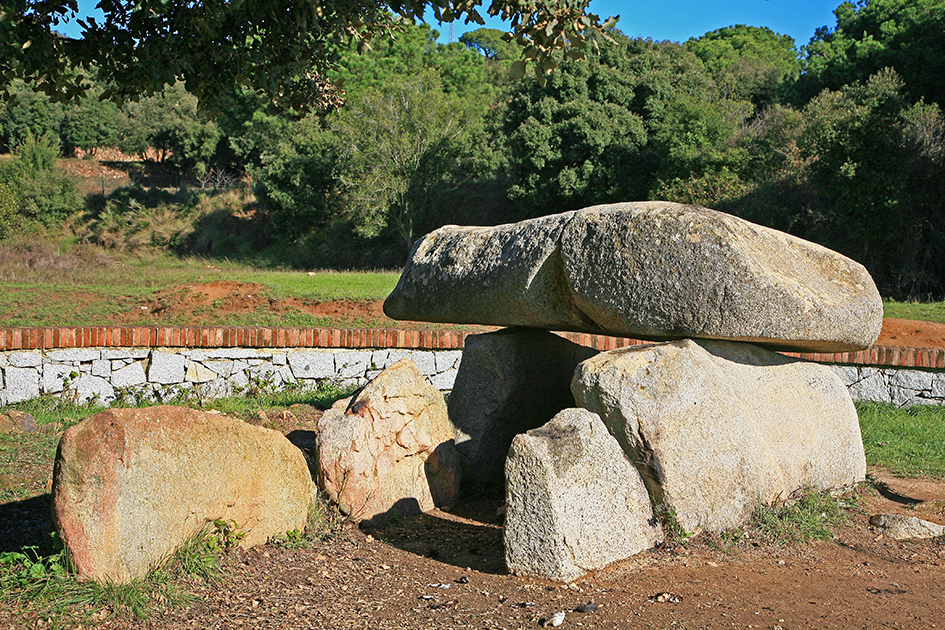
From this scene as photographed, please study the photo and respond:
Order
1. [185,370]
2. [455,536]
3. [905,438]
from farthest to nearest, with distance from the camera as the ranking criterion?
1. [185,370]
2. [905,438]
3. [455,536]

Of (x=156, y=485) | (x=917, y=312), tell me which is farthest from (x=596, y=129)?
(x=156, y=485)

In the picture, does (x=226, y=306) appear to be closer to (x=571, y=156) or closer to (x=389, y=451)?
(x=389, y=451)

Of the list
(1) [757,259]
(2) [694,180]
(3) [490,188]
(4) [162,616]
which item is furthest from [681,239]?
(3) [490,188]

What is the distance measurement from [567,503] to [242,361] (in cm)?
577

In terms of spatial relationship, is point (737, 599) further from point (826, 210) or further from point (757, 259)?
point (826, 210)

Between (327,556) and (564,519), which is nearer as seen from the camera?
(564,519)

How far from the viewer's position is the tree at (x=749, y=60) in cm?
3581

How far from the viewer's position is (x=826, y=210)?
2031 cm

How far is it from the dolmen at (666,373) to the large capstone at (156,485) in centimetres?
135

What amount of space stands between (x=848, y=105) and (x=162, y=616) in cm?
2049

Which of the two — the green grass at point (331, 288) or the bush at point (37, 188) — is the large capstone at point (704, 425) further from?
the bush at point (37, 188)

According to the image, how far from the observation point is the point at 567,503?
3787 millimetres

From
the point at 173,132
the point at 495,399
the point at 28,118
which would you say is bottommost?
the point at 495,399

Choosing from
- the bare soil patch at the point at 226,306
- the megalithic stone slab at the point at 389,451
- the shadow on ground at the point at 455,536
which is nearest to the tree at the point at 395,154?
the bare soil patch at the point at 226,306
